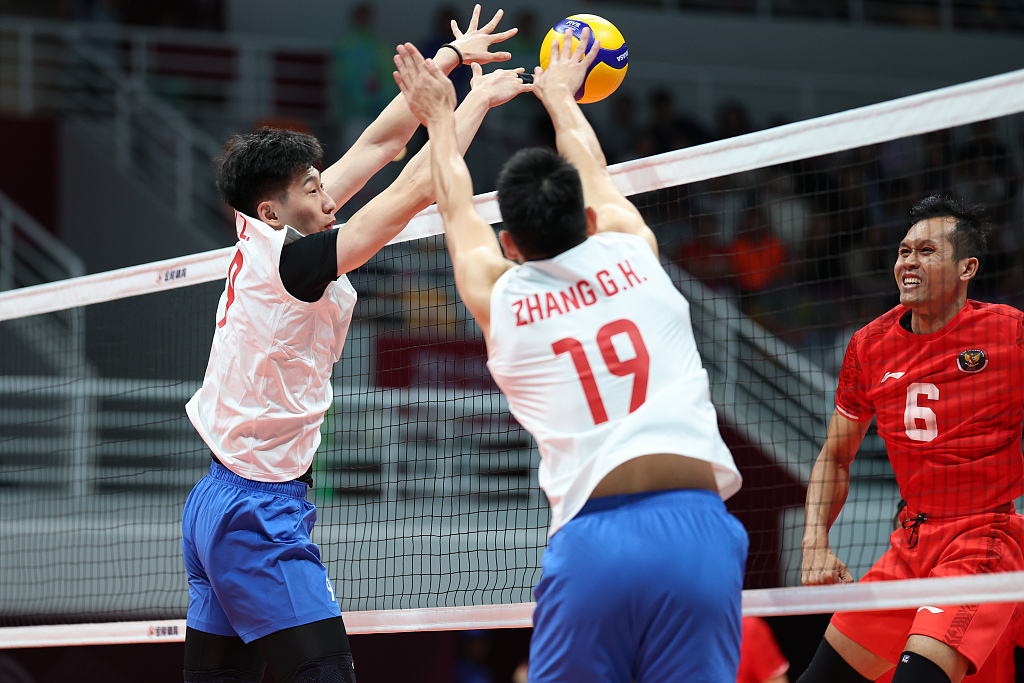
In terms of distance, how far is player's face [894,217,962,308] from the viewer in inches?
190

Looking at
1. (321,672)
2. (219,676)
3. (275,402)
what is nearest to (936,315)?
(275,402)

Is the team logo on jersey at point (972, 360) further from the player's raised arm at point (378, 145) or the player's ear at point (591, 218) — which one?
the player's raised arm at point (378, 145)

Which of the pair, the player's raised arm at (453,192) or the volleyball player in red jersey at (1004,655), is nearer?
the player's raised arm at (453,192)

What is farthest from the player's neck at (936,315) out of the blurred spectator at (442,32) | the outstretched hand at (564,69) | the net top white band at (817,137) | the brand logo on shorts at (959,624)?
the blurred spectator at (442,32)

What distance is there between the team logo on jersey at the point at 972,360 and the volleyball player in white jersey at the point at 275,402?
215cm

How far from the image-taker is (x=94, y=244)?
503 inches

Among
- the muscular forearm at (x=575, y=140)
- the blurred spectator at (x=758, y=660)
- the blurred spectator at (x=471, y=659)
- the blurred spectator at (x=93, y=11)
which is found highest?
the blurred spectator at (x=93, y=11)

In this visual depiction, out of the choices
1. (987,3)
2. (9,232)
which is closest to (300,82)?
(9,232)

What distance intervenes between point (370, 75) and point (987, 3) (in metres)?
9.29

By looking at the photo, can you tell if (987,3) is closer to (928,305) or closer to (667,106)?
(667,106)

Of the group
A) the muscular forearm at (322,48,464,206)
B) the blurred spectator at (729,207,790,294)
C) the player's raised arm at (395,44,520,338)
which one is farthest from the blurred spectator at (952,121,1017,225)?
the player's raised arm at (395,44,520,338)

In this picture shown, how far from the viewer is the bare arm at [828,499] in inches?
191

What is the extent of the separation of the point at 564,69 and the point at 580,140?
49 cm

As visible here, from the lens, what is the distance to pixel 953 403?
473 centimetres
